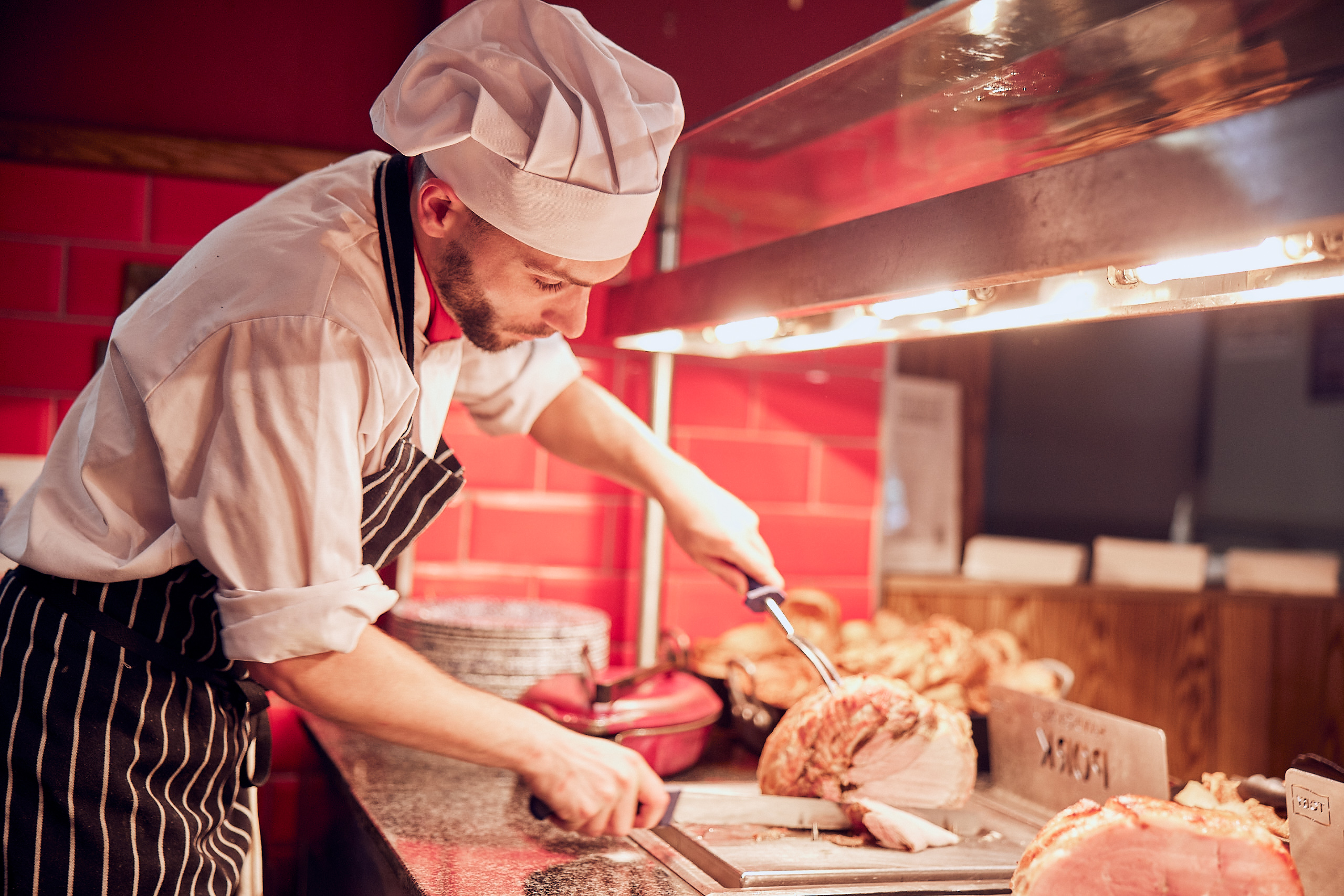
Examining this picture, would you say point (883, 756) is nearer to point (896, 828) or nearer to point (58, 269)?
point (896, 828)

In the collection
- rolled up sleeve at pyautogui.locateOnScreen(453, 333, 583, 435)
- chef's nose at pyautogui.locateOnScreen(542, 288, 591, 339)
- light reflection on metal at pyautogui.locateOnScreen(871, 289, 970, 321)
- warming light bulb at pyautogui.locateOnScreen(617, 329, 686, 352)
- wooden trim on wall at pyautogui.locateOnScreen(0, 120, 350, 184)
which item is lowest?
rolled up sleeve at pyautogui.locateOnScreen(453, 333, 583, 435)

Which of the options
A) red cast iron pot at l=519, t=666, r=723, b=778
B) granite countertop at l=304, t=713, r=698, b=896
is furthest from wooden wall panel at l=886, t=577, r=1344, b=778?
granite countertop at l=304, t=713, r=698, b=896

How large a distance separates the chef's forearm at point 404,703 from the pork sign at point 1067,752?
2.39 ft

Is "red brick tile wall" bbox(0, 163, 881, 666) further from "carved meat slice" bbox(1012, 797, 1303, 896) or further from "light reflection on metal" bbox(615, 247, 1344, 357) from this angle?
"carved meat slice" bbox(1012, 797, 1303, 896)

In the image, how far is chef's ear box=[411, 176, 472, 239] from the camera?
1.13 meters

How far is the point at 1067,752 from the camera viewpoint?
55.6 inches

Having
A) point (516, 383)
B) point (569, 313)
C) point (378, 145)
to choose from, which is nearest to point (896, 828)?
point (569, 313)

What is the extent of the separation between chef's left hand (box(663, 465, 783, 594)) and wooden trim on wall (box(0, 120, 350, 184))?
3.65 ft

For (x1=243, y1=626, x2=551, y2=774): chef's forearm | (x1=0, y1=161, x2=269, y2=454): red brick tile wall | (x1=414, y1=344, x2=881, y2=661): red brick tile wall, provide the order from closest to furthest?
(x1=243, y1=626, x2=551, y2=774): chef's forearm → (x1=0, y1=161, x2=269, y2=454): red brick tile wall → (x1=414, y1=344, x2=881, y2=661): red brick tile wall

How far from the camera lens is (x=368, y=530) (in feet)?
3.96

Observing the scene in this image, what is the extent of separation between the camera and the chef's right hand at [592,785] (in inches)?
43.6

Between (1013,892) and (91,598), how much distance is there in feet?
3.37

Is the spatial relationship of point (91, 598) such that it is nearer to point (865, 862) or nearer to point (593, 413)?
point (593, 413)

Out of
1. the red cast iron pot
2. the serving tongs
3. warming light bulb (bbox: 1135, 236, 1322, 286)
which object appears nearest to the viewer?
warming light bulb (bbox: 1135, 236, 1322, 286)
